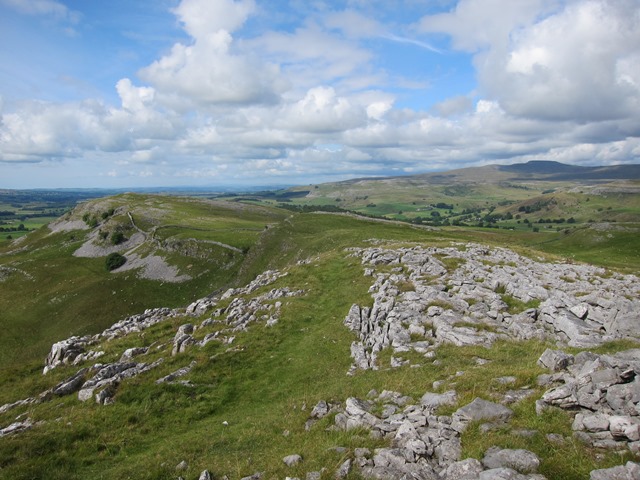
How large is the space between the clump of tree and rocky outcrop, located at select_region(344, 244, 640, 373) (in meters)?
82.9

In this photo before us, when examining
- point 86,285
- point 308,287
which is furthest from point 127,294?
point 308,287

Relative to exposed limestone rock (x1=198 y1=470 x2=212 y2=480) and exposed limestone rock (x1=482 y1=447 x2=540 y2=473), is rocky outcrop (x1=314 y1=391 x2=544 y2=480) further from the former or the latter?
exposed limestone rock (x1=198 y1=470 x2=212 y2=480)

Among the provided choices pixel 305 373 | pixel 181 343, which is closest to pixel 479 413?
pixel 305 373

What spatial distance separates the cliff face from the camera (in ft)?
39.2

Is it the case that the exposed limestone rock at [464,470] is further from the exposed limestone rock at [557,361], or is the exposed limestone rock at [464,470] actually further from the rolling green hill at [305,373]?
the exposed limestone rock at [557,361]

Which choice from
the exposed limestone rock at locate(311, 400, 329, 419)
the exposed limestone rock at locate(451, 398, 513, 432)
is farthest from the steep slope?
the exposed limestone rock at locate(451, 398, 513, 432)

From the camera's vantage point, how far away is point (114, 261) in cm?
9925

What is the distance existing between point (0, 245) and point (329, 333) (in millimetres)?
185017

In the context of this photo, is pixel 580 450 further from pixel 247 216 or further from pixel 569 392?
pixel 247 216

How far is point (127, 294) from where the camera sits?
81375 mm

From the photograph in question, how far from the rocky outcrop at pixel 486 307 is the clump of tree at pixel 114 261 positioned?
82.9 metres

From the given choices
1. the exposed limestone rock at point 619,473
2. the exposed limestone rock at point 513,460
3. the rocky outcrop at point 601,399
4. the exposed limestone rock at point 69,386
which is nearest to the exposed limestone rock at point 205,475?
the exposed limestone rock at point 513,460

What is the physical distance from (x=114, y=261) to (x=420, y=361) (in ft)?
328

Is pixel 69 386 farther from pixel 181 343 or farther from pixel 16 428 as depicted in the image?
pixel 181 343
